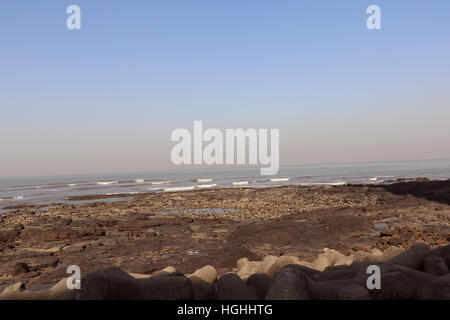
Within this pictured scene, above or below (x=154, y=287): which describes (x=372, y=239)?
below

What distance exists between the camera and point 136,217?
19156 mm

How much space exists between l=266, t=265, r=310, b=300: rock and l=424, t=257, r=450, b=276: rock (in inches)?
84.0

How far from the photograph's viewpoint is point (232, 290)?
3.75 meters

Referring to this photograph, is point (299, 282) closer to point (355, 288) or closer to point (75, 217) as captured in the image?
point (355, 288)

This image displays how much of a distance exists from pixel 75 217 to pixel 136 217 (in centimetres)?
438

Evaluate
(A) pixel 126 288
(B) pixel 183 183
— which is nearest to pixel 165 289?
(A) pixel 126 288

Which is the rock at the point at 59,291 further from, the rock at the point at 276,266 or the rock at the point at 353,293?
the rock at the point at 353,293

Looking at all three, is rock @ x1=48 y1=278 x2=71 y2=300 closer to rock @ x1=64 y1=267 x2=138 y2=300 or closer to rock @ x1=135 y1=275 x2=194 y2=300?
rock @ x1=64 y1=267 x2=138 y2=300

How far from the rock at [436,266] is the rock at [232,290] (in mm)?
2447

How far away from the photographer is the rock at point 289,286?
3.16m

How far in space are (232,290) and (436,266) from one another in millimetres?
2793

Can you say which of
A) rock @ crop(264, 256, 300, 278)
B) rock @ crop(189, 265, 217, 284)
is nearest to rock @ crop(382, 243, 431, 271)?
rock @ crop(264, 256, 300, 278)

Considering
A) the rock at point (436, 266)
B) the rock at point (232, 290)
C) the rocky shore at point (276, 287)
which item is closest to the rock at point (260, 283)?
the rocky shore at point (276, 287)

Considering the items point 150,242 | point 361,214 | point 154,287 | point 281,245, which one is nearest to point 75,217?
point 150,242
